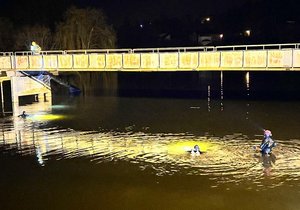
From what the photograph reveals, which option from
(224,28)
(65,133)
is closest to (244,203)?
(65,133)

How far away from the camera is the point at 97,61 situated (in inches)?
1687

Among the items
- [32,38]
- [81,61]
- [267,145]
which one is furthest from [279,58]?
[32,38]

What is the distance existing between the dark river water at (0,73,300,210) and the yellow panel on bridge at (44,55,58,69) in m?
8.12

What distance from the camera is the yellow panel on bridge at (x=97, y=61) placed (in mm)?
42491

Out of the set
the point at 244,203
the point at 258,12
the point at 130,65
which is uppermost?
the point at 258,12

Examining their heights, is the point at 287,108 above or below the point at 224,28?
below

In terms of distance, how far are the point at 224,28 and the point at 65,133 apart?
9596 centimetres

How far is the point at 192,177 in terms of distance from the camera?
18609mm

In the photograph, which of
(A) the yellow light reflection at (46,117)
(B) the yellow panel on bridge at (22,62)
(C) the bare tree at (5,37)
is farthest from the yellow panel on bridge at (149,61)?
(C) the bare tree at (5,37)

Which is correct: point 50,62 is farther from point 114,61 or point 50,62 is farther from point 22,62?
point 114,61

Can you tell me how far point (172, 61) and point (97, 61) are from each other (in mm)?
8677

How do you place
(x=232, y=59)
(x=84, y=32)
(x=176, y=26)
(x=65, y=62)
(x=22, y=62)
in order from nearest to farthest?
(x=232, y=59), (x=65, y=62), (x=22, y=62), (x=84, y=32), (x=176, y=26)

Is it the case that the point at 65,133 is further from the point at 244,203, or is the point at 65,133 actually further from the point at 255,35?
the point at 255,35

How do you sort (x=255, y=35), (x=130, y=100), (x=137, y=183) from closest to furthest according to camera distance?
(x=137, y=183) → (x=130, y=100) → (x=255, y=35)
